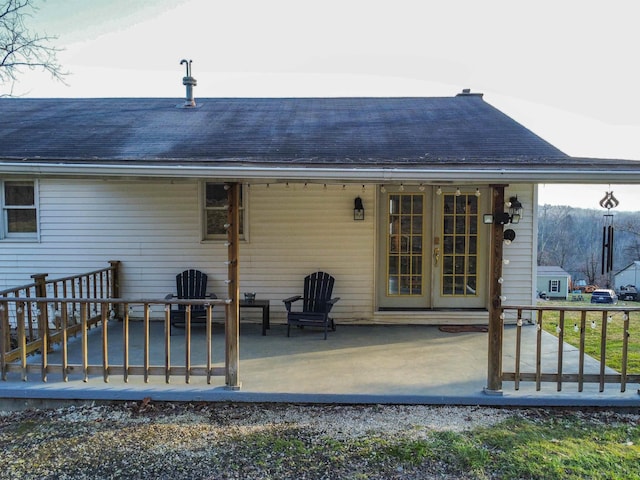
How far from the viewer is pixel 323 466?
2938 millimetres

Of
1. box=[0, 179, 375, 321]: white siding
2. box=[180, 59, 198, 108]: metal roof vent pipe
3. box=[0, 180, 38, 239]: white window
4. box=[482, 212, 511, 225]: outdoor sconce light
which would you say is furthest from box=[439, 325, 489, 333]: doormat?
box=[0, 180, 38, 239]: white window

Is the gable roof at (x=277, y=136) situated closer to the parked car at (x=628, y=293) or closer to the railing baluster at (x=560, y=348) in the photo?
the railing baluster at (x=560, y=348)

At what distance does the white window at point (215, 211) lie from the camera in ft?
21.8

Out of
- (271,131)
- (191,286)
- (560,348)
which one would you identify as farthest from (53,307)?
(560,348)

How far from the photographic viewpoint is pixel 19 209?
664 centimetres

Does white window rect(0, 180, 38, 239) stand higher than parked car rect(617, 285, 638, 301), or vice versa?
white window rect(0, 180, 38, 239)

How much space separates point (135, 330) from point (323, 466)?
167 inches

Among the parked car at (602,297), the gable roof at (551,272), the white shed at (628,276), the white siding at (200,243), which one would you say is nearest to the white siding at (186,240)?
the white siding at (200,243)

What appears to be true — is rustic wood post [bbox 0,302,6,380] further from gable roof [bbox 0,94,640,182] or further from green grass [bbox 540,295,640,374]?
green grass [bbox 540,295,640,374]

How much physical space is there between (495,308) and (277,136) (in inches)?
131

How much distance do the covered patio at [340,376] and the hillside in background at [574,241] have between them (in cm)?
4448

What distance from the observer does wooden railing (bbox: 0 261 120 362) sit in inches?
165

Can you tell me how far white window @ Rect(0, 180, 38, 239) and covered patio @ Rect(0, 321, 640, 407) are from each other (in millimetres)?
2184

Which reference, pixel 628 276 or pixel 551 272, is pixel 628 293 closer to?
pixel 551 272
